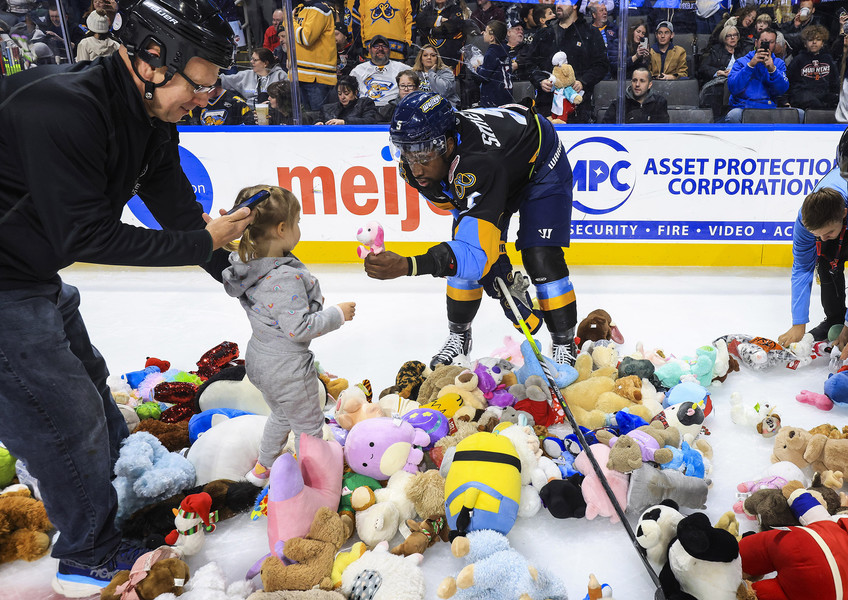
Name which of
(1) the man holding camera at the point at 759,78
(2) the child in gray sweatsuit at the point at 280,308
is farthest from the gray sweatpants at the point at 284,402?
(1) the man holding camera at the point at 759,78

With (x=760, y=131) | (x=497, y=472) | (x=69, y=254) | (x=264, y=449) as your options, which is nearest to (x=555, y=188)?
(x=497, y=472)

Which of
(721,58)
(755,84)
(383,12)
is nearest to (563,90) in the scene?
(721,58)

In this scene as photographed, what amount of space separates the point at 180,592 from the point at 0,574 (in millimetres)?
601

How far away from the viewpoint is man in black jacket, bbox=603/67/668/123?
442 cm

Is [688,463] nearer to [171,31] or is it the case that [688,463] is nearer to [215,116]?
[171,31]

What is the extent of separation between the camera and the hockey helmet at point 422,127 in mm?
2426

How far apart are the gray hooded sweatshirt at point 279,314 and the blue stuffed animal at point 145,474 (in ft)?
1.32

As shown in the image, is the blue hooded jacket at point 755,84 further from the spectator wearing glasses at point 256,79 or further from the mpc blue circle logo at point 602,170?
the spectator wearing glasses at point 256,79

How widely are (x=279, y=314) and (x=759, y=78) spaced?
4.02 m

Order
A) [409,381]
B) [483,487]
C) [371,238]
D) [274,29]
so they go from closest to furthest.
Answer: [483,487]
[371,238]
[409,381]
[274,29]

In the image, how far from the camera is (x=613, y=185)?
4441 millimetres

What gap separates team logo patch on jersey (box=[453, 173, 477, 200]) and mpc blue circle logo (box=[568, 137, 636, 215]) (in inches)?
84.4

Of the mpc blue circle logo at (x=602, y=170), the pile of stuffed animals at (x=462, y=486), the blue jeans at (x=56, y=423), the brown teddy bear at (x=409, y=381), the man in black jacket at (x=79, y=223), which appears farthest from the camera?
the mpc blue circle logo at (x=602, y=170)

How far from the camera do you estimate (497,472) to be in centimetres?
192
